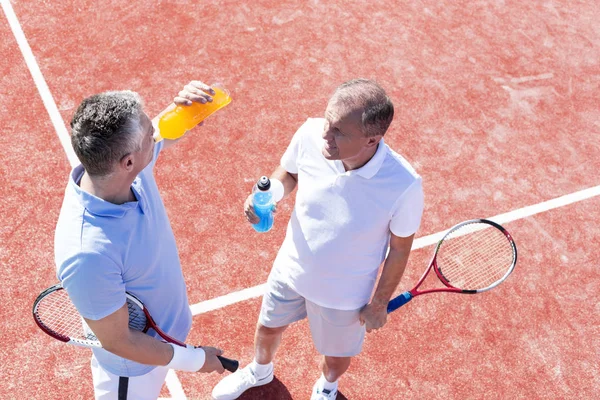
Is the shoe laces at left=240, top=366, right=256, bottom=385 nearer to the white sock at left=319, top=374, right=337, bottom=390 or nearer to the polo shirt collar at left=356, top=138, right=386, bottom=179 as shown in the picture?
the white sock at left=319, top=374, right=337, bottom=390

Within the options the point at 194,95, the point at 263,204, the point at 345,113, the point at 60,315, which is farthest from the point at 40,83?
the point at 345,113

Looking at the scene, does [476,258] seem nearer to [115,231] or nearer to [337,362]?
[337,362]

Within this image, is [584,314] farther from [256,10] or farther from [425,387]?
[256,10]

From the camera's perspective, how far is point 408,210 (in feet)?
11.7

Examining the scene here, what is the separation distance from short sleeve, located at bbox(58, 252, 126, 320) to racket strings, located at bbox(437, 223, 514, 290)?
3.12 m

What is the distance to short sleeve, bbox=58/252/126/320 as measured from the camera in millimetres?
2842

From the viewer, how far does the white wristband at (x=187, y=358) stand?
3377 mm

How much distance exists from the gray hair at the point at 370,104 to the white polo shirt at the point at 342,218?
196 mm

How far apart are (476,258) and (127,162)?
3.60m

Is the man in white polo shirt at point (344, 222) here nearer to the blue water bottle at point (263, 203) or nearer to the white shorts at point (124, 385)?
the blue water bottle at point (263, 203)

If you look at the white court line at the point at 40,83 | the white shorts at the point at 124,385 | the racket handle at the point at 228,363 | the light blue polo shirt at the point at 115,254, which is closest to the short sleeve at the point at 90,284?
the light blue polo shirt at the point at 115,254

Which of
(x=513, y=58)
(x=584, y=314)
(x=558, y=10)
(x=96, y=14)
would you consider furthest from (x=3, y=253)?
(x=558, y=10)

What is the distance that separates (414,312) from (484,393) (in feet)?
3.01

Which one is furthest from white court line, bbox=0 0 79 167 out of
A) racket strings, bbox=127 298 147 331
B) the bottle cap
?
racket strings, bbox=127 298 147 331
